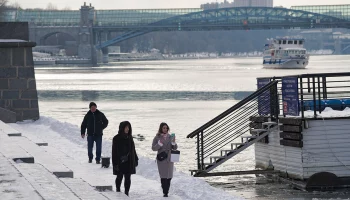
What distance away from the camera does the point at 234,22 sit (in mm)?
163750

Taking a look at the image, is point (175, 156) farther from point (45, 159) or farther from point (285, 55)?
point (285, 55)

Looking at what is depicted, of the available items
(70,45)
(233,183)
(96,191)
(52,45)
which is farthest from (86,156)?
(52,45)

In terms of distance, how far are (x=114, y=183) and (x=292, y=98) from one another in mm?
4664

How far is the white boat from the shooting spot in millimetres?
126750

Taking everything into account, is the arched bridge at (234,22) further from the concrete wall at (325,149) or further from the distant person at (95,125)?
the distant person at (95,125)

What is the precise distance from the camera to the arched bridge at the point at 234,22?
152750 millimetres

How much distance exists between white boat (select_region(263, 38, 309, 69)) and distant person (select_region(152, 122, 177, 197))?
112381mm

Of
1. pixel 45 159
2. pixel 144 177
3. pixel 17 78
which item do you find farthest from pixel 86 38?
pixel 45 159

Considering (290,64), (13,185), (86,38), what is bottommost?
(290,64)

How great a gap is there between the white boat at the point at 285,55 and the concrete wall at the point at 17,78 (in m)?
99.9

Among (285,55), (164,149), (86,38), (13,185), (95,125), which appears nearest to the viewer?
(13,185)

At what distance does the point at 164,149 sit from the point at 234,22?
150855 mm

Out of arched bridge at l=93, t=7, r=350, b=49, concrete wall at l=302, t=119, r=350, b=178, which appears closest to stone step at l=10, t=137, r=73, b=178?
concrete wall at l=302, t=119, r=350, b=178

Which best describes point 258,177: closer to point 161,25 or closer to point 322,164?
point 322,164
